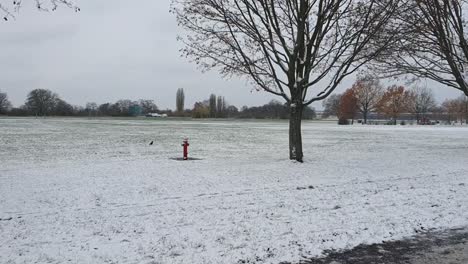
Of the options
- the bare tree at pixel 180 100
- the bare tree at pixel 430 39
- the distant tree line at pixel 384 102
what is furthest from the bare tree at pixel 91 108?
the bare tree at pixel 430 39

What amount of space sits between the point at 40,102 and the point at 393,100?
112 m

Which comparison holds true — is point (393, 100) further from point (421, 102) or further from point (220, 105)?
point (220, 105)

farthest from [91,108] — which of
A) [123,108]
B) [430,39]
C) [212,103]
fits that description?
[430,39]

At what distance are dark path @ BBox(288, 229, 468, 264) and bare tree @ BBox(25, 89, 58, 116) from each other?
5834 inches

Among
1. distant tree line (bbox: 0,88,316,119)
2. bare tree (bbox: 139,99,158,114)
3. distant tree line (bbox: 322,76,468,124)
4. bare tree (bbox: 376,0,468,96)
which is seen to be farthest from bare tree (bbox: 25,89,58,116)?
bare tree (bbox: 376,0,468,96)

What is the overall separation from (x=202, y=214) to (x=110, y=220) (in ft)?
5.47

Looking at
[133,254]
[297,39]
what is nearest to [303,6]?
[297,39]

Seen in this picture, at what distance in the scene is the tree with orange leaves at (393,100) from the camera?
98.2 meters

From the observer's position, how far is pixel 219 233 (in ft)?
22.4

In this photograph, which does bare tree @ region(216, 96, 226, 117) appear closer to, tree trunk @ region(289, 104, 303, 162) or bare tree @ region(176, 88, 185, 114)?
bare tree @ region(176, 88, 185, 114)

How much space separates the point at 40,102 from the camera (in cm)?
14325

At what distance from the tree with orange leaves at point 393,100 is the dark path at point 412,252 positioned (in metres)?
97.5

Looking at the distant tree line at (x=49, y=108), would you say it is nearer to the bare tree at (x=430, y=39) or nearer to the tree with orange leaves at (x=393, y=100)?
the tree with orange leaves at (x=393, y=100)

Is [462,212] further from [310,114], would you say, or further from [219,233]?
[310,114]
